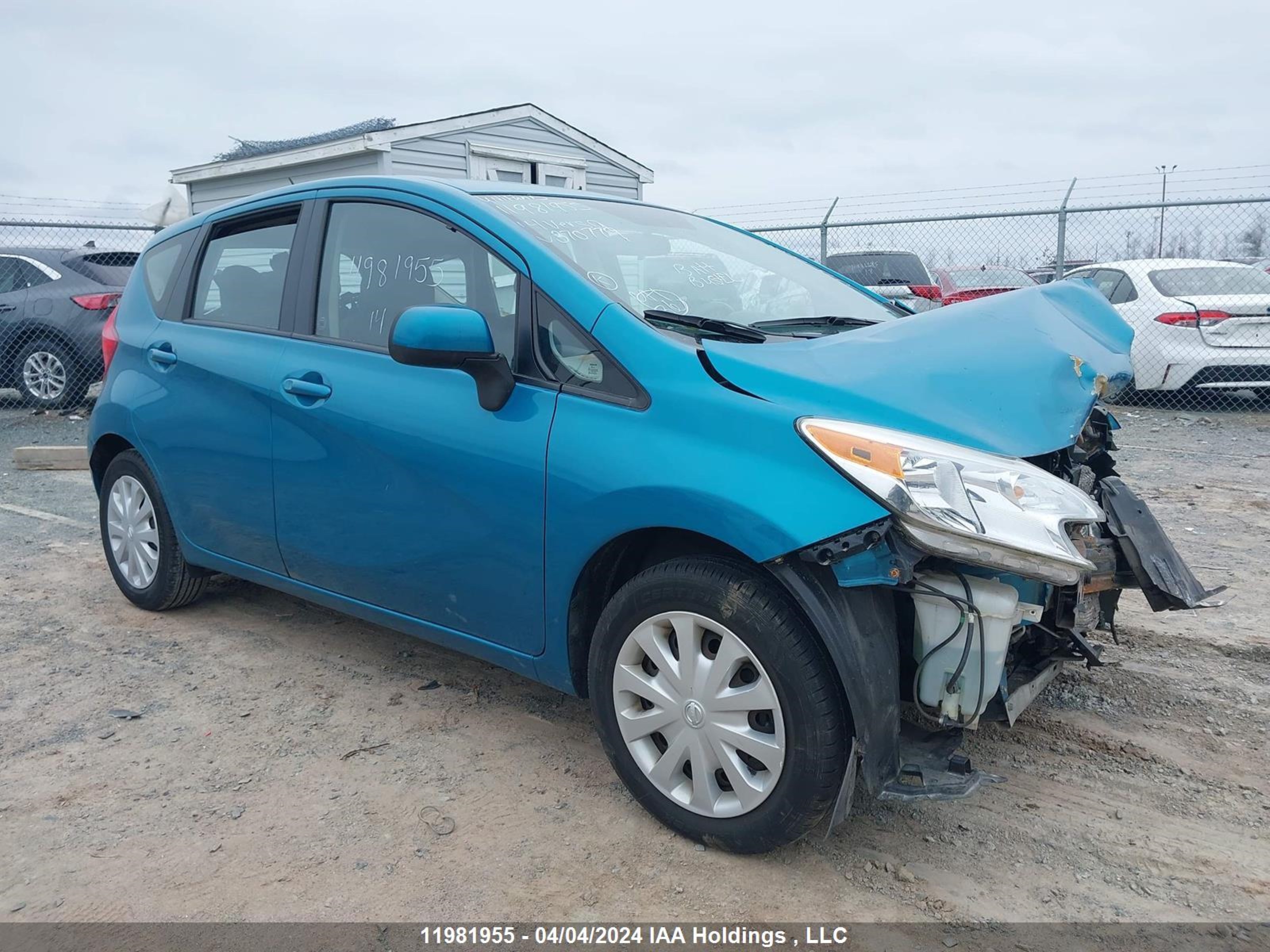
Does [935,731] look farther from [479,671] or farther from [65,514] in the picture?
[65,514]

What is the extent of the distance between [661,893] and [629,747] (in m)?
0.39

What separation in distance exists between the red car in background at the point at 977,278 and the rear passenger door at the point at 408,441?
978 cm

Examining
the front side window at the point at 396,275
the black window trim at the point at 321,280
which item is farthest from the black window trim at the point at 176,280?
the front side window at the point at 396,275

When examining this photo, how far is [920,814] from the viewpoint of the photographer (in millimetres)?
2844

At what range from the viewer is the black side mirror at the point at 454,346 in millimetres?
2781

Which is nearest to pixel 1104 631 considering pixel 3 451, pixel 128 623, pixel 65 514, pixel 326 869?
pixel 326 869

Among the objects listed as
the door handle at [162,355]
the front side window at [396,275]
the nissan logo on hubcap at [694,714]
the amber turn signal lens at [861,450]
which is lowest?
the nissan logo on hubcap at [694,714]

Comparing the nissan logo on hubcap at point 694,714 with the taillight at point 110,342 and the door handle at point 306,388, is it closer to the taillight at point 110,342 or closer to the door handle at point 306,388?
the door handle at point 306,388

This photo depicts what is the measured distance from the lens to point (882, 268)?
12500 millimetres

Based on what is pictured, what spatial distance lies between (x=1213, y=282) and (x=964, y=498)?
886 cm

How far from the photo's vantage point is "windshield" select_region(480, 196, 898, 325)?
307 cm

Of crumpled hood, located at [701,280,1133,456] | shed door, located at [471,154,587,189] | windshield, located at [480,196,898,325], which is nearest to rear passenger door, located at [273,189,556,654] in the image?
windshield, located at [480,196,898,325]

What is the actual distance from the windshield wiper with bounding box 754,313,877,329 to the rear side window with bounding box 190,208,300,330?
177 centimetres

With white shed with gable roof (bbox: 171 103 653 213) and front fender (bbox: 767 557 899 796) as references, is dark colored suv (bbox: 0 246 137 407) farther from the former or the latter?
front fender (bbox: 767 557 899 796)
